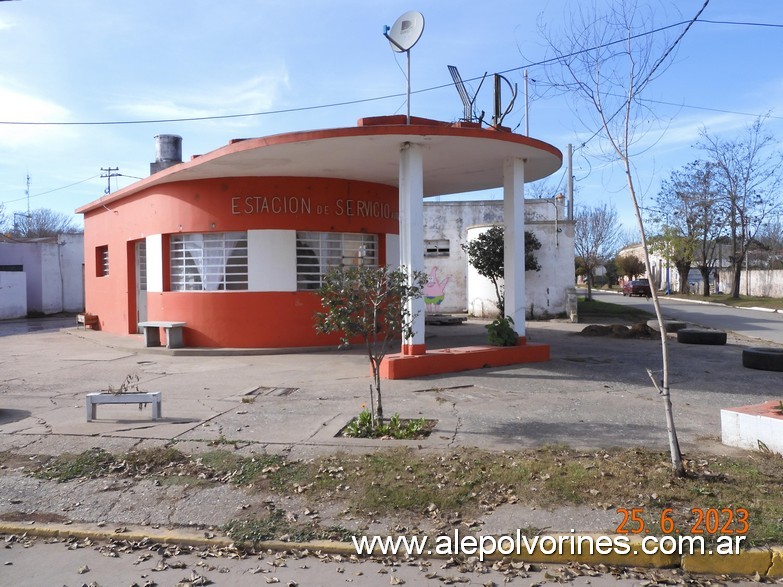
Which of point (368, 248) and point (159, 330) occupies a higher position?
point (368, 248)

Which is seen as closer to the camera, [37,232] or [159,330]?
[159,330]

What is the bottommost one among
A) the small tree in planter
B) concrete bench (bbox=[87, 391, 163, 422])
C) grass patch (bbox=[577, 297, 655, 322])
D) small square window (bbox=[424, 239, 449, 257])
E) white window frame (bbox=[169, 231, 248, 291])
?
grass patch (bbox=[577, 297, 655, 322])

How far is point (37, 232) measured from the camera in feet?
212

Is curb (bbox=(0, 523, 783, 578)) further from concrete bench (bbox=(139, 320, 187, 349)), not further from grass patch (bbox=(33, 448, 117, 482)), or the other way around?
concrete bench (bbox=(139, 320, 187, 349))

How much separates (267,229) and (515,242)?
5324 millimetres

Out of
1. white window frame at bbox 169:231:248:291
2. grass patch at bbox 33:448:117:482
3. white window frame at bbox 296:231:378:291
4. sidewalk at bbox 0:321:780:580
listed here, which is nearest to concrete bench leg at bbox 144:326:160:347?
sidewalk at bbox 0:321:780:580

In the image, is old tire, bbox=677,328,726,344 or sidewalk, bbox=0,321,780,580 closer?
sidewalk, bbox=0,321,780,580

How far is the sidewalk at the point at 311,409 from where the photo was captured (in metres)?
5.42

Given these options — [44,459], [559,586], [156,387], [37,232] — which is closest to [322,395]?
[156,387]

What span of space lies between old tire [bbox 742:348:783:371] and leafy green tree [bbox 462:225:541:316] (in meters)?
9.59

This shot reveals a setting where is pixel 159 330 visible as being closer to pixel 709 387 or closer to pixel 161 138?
pixel 161 138

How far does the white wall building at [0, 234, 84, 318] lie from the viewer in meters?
31.5

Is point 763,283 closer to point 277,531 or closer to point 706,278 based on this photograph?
point 706,278

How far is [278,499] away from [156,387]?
215 inches
